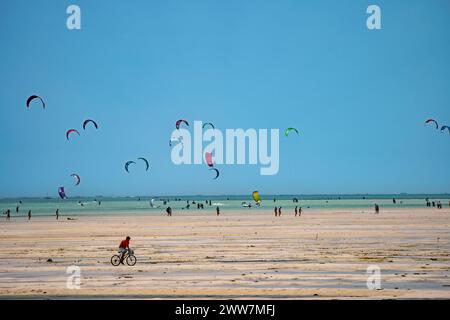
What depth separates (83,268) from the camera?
20469mm

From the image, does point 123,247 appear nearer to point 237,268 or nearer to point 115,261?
point 115,261

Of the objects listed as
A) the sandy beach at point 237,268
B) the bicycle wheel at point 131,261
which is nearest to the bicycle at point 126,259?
the bicycle wheel at point 131,261

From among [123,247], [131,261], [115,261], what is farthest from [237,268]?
[115,261]

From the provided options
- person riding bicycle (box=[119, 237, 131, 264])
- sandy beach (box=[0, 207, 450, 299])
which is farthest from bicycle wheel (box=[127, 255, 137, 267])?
person riding bicycle (box=[119, 237, 131, 264])

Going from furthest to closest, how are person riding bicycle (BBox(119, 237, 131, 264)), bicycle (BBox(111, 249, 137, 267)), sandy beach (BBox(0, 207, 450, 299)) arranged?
bicycle (BBox(111, 249, 137, 267)) → person riding bicycle (BBox(119, 237, 131, 264)) → sandy beach (BBox(0, 207, 450, 299))

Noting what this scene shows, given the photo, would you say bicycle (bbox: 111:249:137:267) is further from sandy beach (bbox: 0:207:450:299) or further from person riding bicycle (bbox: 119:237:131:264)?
sandy beach (bbox: 0:207:450:299)

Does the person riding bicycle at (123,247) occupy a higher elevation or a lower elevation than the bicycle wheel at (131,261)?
higher

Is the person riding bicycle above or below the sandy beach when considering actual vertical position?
above

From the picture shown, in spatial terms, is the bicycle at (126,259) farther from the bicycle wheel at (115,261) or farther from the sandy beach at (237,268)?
the sandy beach at (237,268)

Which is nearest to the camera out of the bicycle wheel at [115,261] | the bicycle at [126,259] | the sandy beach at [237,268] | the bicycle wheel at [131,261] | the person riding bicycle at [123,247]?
the sandy beach at [237,268]

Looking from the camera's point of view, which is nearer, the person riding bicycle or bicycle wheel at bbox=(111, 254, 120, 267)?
the person riding bicycle
